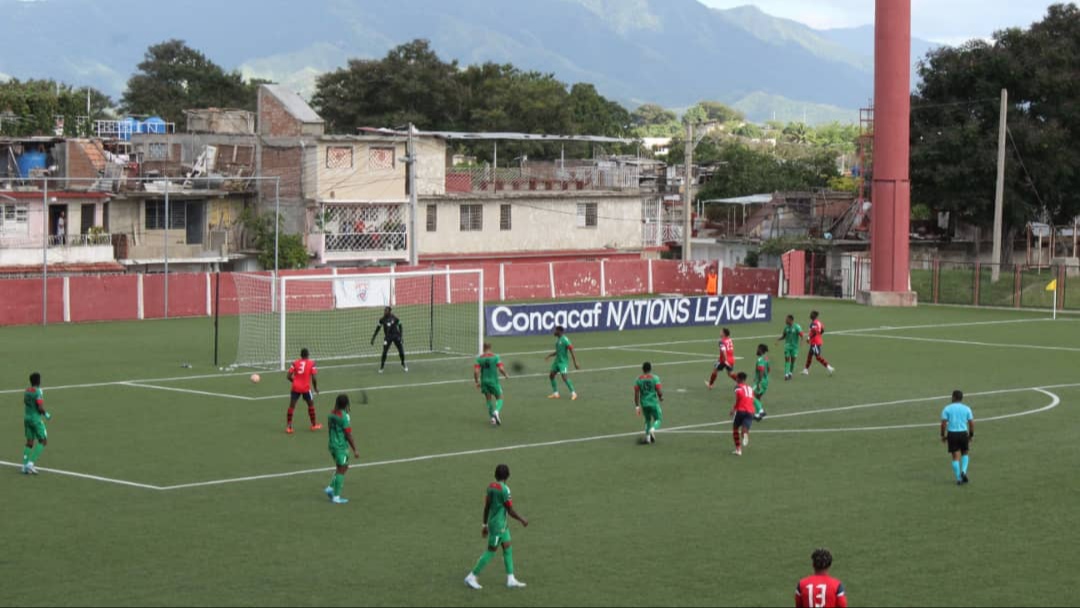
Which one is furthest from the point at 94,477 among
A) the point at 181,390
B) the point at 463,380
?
the point at 463,380

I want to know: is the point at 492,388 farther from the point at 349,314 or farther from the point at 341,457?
the point at 349,314

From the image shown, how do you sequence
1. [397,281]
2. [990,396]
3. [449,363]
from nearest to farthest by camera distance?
[990,396]
[449,363]
[397,281]

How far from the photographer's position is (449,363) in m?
41.0

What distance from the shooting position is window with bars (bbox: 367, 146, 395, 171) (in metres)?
75.6

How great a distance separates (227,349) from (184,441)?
16959 millimetres

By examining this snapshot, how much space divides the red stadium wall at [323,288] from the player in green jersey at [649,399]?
18605 millimetres

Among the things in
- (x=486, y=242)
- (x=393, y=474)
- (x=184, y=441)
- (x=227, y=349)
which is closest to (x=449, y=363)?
(x=227, y=349)

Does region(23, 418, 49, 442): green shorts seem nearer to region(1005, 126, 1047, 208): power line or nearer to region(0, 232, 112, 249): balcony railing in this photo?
region(0, 232, 112, 249): balcony railing

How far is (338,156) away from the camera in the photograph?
74250mm

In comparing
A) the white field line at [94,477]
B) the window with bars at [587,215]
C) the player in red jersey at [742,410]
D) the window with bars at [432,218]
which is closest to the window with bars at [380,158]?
the window with bars at [432,218]

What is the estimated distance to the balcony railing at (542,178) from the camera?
79769 millimetres

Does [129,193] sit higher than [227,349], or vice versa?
[129,193]

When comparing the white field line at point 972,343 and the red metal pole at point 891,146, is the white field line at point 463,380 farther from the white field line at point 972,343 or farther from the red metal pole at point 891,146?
the red metal pole at point 891,146

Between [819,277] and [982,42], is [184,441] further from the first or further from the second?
[982,42]
